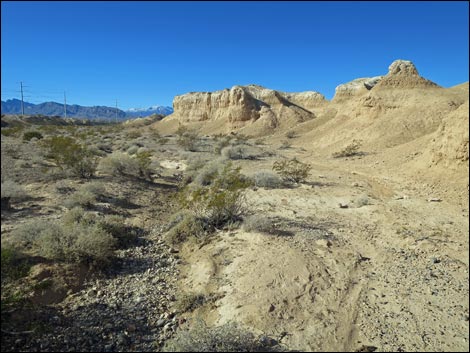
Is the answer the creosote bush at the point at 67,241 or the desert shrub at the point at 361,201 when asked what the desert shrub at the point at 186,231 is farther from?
the desert shrub at the point at 361,201

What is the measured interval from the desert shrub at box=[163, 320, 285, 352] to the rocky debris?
0.46 m

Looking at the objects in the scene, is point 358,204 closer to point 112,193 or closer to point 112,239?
point 112,239

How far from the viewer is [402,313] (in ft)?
15.6

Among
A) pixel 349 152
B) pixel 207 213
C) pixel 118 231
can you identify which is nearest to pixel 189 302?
pixel 118 231

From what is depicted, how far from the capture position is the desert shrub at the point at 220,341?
3881mm

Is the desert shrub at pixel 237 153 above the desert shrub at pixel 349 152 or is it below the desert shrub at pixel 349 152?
above

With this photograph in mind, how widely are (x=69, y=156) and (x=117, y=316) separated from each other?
857 cm

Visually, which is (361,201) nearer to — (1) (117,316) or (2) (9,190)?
(1) (117,316)

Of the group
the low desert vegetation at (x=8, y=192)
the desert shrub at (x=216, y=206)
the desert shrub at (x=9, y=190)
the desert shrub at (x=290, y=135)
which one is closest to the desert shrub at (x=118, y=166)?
the desert shrub at (x=216, y=206)

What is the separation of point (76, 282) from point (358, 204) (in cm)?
791

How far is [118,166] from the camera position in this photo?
45.0 ft

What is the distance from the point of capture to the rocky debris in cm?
423

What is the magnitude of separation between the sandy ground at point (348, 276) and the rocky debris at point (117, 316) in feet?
1.92

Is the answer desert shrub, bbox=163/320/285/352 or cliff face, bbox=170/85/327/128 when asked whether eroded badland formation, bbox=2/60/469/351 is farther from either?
cliff face, bbox=170/85/327/128
